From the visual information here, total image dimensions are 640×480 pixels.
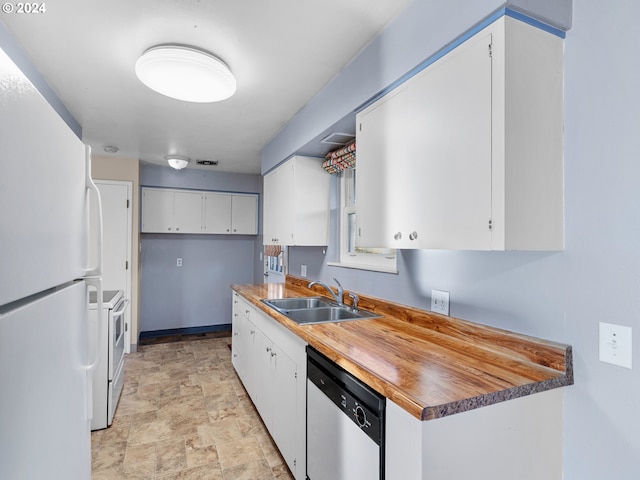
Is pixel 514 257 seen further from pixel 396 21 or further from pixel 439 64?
pixel 396 21

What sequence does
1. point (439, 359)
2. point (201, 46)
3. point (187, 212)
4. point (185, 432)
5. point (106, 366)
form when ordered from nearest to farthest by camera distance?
point (439, 359) < point (201, 46) < point (185, 432) < point (106, 366) < point (187, 212)

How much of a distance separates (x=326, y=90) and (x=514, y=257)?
1597 mm

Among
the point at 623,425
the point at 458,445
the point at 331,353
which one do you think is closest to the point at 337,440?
the point at 331,353

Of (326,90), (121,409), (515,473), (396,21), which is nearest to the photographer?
(515,473)

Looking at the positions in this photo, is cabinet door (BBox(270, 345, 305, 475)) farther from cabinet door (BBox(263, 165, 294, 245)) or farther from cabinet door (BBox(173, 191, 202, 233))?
cabinet door (BBox(173, 191, 202, 233))

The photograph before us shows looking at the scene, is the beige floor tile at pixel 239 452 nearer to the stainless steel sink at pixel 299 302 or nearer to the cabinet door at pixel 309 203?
the stainless steel sink at pixel 299 302

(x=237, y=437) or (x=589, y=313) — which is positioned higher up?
(x=589, y=313)

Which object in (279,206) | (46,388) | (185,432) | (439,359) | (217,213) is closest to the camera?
(46,388)

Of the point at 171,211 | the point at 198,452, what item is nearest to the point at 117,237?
→ the point at 171,211

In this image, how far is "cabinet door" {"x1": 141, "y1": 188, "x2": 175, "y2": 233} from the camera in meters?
4.75

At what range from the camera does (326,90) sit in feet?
7.64

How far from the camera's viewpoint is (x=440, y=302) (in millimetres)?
1731

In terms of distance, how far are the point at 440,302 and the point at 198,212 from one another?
412 cm

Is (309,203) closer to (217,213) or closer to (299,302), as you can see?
(299,302)
